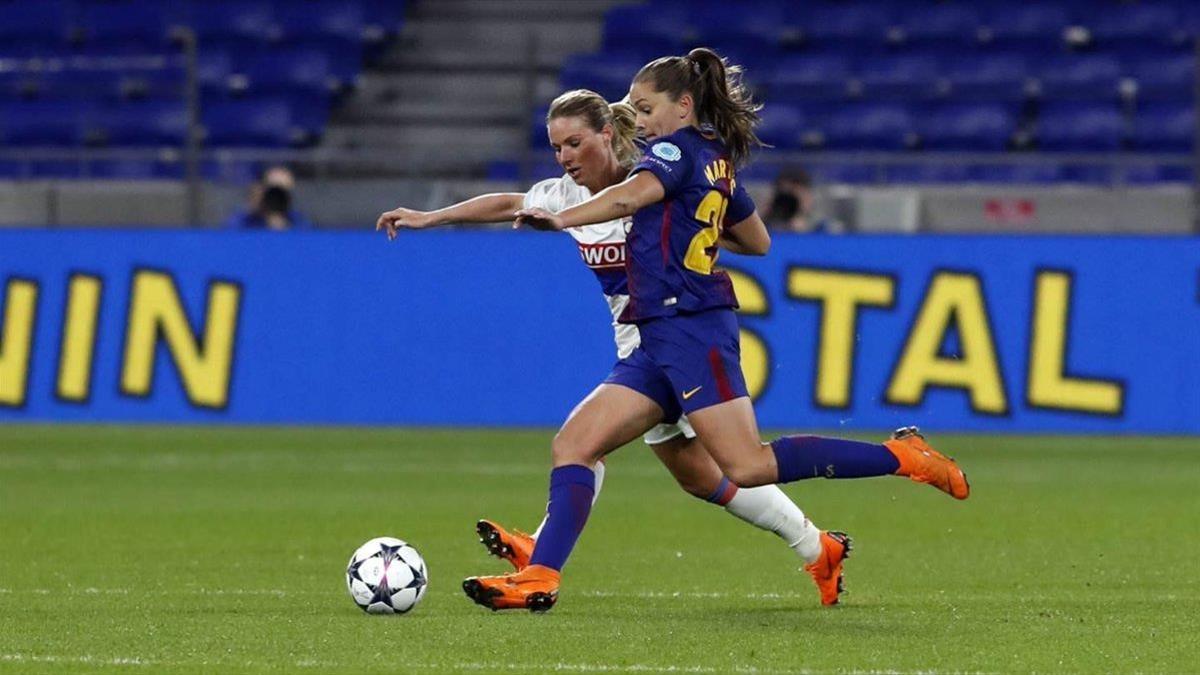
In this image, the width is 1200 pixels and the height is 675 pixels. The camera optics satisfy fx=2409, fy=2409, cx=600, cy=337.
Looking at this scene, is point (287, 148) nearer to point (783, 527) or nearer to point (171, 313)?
point (171, 313)

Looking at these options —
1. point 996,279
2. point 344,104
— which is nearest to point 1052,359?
point 996,279

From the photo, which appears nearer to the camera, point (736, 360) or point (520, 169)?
point (736, 360)

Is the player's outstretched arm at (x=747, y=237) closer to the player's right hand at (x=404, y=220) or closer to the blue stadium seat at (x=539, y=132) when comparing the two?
the player's right hand at (x=404, y=220)

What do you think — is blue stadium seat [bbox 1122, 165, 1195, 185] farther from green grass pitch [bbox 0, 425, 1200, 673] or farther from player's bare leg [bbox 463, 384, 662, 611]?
player's bare leg [bbox 463, 384, 662, 611]

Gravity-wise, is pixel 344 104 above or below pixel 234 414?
above

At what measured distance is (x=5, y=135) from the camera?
873 inches

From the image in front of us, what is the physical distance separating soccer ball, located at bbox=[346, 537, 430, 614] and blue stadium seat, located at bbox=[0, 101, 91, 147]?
14.8 metres

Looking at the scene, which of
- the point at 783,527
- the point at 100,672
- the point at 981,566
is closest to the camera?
the point at 100,672

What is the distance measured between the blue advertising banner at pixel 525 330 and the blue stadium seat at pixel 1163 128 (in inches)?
170

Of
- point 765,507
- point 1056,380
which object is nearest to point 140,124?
A: point 1056,380

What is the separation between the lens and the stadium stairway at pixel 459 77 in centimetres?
2258

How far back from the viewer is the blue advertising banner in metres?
16.1

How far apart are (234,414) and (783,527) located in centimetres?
914

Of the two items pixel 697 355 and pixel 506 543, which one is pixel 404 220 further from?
pixel 506 543
